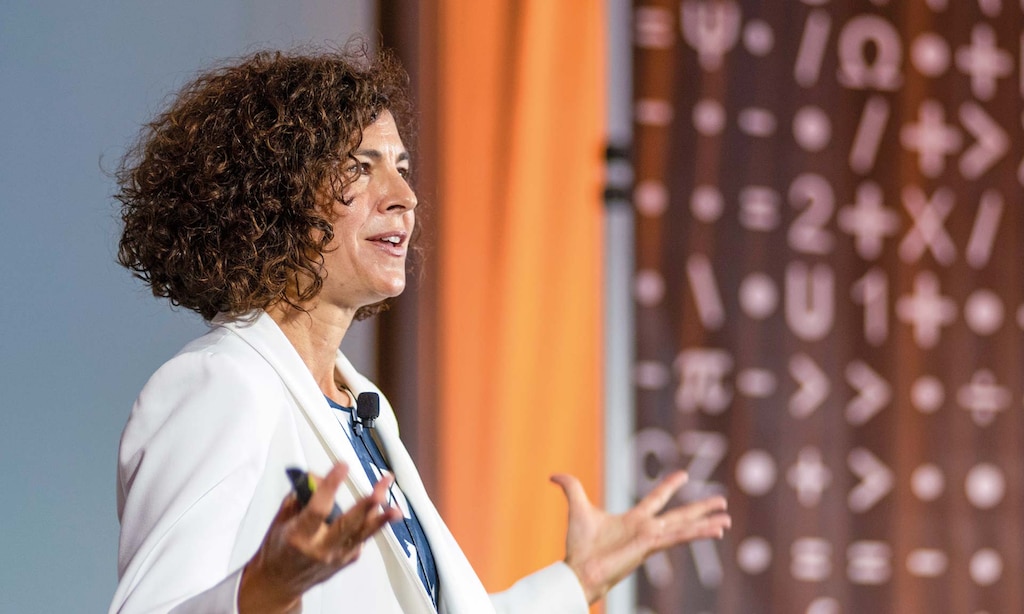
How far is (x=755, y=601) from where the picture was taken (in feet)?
7.78

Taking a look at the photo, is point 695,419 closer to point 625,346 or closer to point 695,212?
point 625,346

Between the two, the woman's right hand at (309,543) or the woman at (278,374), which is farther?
the woman at (278,374)

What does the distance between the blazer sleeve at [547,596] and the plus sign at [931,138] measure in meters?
1.65

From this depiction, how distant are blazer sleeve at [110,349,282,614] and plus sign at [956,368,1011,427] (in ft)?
6.77

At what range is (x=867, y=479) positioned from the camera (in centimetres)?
249

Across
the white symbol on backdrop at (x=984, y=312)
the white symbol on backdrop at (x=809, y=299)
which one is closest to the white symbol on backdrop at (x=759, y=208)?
the white symbol on backdrop at (x=809, y=299)

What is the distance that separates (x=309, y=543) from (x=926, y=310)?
217 centimetres

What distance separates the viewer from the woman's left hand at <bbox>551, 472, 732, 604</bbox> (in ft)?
4.76

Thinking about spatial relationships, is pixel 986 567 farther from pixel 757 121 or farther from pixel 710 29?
pixel 710 29

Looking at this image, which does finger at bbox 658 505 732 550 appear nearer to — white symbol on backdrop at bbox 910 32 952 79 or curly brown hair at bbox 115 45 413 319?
curly brown hair at bbox 115 45 413 319

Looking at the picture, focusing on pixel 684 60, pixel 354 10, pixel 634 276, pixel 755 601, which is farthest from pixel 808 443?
pixel 354 10

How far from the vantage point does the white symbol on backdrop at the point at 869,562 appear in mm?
2455

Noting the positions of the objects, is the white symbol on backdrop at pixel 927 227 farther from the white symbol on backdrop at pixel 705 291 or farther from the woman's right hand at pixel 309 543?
the woman's right hand at pixel 309 543

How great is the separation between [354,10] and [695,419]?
1182 millimetres
